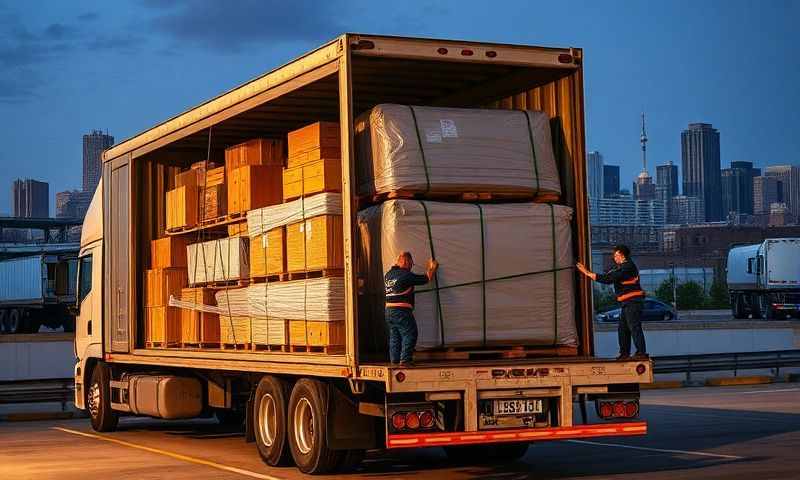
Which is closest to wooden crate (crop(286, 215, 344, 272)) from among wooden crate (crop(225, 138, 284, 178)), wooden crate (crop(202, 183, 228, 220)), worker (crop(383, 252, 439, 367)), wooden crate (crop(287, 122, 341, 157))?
wooden crate (crop(287, 122, 341, 157))

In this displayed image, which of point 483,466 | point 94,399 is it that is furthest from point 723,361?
point 483,466

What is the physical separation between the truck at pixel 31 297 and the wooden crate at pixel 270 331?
125 ft

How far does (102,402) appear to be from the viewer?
19156 millimetres

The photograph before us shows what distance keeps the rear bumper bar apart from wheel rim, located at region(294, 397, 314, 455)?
1632 millimetres

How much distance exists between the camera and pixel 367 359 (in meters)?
12.4

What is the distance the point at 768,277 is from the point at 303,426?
44.1 m

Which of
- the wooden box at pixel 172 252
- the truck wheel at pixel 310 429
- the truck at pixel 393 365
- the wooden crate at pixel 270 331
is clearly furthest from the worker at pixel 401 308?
the wooden box at pixel 172 252

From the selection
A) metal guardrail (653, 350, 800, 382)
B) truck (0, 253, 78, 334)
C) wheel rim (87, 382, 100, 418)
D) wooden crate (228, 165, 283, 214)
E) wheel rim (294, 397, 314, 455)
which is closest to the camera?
wheel rim (294, 397, 314, 455)

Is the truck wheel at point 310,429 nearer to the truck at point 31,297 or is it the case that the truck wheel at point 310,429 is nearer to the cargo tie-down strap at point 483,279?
the cargo tie-down strap at point 483,279

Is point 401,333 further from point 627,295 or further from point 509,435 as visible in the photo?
point 627,295

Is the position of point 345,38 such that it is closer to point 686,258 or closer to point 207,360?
point 207,360

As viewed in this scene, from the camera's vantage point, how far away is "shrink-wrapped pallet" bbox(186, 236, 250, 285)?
14414 millimetres

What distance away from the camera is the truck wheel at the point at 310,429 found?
12.0 meters

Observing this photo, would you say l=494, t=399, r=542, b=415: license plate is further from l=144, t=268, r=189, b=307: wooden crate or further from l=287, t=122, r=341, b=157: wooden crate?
l=144, t=268, r=189, b=307: wooden crate
